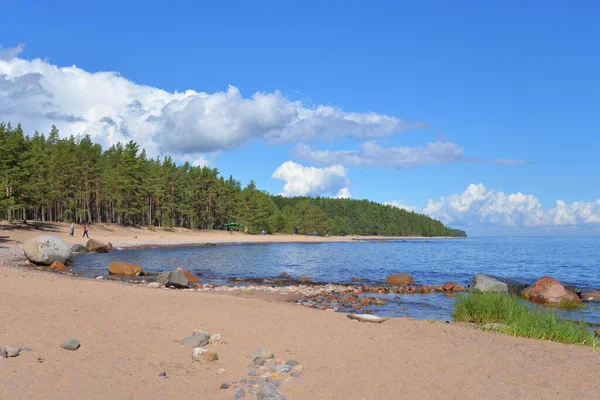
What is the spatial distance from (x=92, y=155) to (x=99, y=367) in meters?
74.4

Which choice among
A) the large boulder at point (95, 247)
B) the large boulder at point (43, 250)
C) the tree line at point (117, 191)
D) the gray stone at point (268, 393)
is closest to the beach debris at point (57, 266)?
the large boulder at point (43, 250)

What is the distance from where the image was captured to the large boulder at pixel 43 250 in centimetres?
2703

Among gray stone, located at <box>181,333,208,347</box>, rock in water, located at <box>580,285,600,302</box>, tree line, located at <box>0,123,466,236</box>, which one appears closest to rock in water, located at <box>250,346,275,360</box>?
gray stone, located at <box>181,333,208,347</box>

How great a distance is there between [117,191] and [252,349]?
7544 cm

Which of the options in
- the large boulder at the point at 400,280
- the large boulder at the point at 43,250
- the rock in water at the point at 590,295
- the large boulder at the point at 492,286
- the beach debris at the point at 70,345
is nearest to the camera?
the beach debris at the point at 70,345

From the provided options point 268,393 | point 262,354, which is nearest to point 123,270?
point 262,354

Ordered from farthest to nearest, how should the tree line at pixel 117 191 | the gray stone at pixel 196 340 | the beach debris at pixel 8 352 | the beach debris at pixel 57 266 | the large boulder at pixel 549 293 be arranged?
1. the tree line at pixel 117 191
2. the beach debris at pixel 57 266
3. the large boulder at pixel 549 293
4. the gray stone at pixel 196 340
5. the beach debris at pixel 8 352

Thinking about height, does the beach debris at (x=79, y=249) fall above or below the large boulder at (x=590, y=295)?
above

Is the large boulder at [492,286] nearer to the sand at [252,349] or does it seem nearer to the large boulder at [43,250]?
the sand at [252,349]

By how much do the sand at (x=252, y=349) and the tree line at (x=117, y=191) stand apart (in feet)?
129

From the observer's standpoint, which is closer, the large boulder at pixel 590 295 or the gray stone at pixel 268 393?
the gray stone at pixel 268 393

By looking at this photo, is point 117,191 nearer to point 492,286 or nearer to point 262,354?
point 492,286

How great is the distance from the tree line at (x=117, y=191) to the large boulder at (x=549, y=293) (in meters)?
44.2

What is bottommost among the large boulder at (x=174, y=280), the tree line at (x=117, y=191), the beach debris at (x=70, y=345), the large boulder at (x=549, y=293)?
the large boulder at (x=549, y=293)
